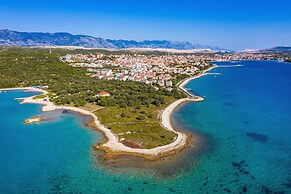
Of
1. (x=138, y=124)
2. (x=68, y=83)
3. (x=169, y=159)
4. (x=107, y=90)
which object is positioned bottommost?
(x=169, y=159)

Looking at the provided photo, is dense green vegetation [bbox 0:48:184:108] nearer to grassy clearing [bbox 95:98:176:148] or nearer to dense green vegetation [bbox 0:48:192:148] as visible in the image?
dense green vegetation [bbox 0:48:192:148]

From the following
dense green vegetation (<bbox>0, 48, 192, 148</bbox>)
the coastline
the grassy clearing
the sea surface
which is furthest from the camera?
dense green vegetation (<bbox>0, 48, 192, 148</bbox>)

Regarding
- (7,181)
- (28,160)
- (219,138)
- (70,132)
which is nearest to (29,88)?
(70,132)

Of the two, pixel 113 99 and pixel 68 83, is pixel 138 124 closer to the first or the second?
pixel 113 99

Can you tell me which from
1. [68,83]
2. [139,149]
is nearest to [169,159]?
[139,149]

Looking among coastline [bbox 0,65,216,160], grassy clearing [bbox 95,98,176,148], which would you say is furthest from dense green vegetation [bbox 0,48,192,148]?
coastline [bbox 0,65,216,160]

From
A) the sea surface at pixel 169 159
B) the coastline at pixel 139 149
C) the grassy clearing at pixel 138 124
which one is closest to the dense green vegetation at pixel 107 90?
the grassy clearing at pixel 138 124

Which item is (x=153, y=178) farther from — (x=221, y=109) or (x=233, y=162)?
(x=221, y=109)

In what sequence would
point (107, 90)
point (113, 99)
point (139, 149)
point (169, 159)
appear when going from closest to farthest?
1. point (169, 159)
2. point (139, 149)
3. point (113, 99)
4. point (107, 90)

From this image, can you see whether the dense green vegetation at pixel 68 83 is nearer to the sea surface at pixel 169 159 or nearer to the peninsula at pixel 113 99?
the peninsula at pixel 113 99
